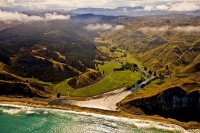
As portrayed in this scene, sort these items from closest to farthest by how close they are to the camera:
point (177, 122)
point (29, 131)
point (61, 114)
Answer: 1. point (29, 131)
2. point (177, 122)
3. point (61, 114)

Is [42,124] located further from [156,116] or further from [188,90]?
[188,90]

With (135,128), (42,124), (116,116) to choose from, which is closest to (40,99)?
(42,124)

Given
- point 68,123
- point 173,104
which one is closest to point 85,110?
point 68,123

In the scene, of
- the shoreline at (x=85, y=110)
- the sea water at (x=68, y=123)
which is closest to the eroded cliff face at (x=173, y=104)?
the shoreline at (x=85, y=110)

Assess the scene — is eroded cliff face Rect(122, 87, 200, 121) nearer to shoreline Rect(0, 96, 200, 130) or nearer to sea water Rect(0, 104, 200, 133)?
shoreline Rect(0, 96, 200, 130)

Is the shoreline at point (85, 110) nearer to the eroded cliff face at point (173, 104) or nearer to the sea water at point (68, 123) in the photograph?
the sea water at point (68, 123)

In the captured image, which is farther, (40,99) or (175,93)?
(40,99)

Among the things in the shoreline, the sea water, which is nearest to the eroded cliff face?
the shoreline
